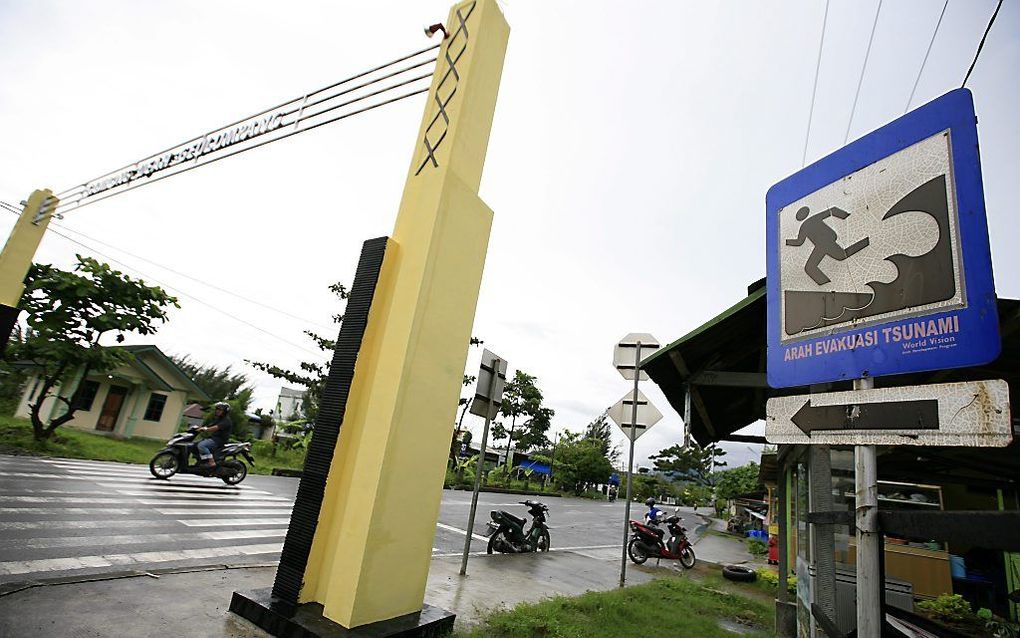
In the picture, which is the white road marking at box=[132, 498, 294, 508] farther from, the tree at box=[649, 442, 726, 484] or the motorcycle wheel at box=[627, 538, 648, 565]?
the tree at box=[649, 442, 726, 484]

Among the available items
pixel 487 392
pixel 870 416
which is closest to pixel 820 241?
pixel 870 416

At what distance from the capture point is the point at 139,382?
20719 millimetres

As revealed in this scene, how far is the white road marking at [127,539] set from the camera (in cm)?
459

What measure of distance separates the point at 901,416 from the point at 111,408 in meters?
26.9

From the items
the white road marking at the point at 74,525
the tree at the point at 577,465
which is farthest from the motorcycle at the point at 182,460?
the tree at the point at 577,465

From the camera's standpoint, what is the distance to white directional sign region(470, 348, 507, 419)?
21.6 feet

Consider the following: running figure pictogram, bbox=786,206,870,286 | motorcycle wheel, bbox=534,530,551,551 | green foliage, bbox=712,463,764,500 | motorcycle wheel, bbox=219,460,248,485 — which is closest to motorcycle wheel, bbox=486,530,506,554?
motorcycle wheel, bbox=534,530,551,551

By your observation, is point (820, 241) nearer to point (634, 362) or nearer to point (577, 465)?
point (634, 362)

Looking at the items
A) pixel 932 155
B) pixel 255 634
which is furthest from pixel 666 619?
pixel 932 155

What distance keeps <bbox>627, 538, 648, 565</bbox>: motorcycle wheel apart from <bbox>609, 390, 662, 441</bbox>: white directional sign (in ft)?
14.3

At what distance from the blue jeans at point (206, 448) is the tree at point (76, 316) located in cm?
555

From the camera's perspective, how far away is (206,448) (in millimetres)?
10141

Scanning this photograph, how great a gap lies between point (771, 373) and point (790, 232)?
653 mm

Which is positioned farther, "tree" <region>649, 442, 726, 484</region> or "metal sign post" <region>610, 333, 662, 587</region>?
"tree" <region>649, 442, 726, 484</region>
